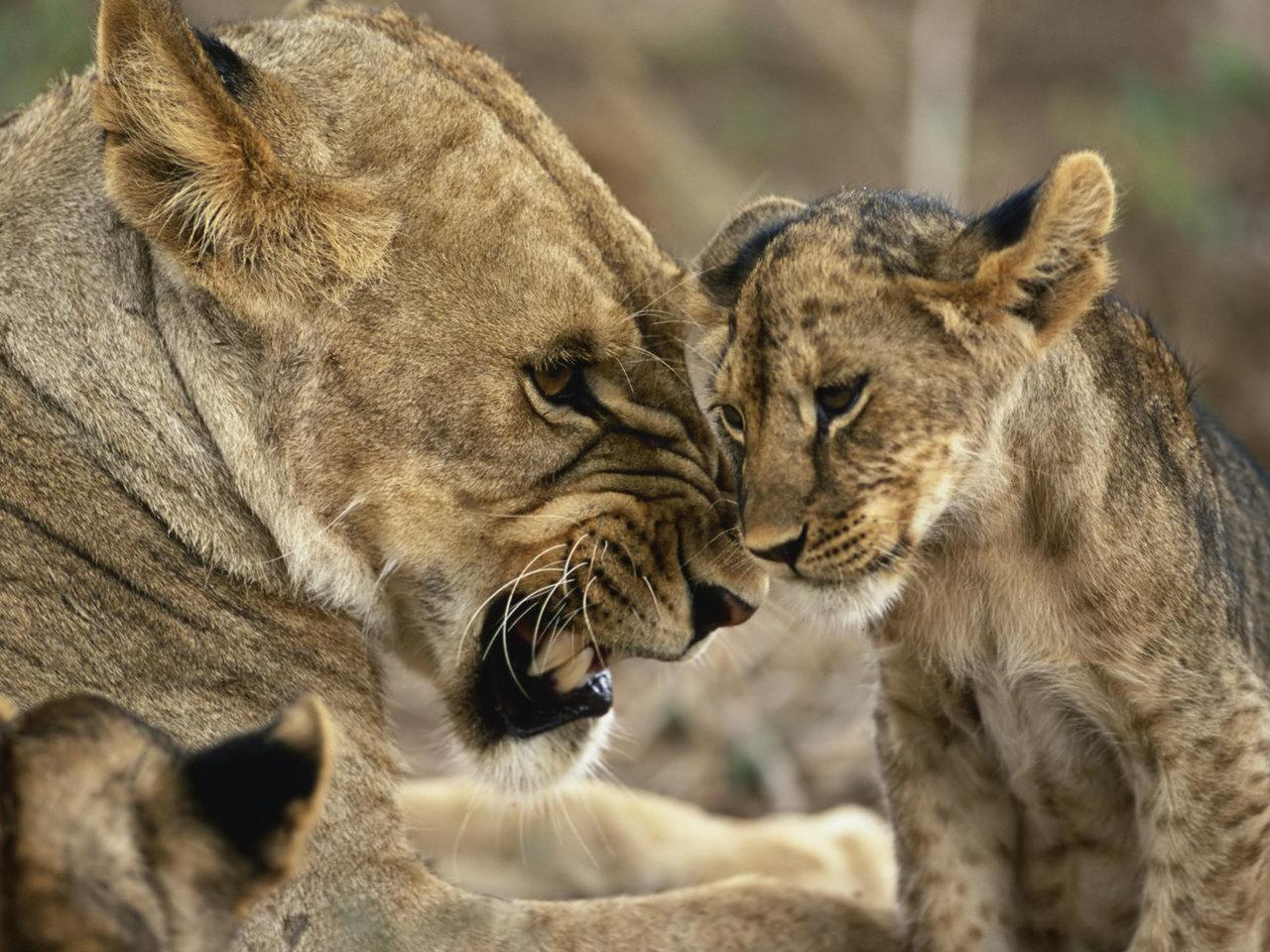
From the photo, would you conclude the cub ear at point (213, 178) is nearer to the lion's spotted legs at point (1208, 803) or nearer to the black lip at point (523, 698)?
the black lip at point (523, 698)

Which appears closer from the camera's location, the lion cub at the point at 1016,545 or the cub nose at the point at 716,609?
the lion cub at the point at 1016,545

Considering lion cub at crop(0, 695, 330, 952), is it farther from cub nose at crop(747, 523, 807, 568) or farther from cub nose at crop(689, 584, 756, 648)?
cub nose at crop(689, 584, 756, 648)

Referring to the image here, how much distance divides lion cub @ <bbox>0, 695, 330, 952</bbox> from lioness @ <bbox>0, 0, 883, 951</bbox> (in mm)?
990

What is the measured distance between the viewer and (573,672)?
143 inches

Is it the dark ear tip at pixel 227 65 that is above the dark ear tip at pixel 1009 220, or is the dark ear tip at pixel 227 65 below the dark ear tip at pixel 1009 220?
below

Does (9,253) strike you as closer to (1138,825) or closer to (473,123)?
(473,123)

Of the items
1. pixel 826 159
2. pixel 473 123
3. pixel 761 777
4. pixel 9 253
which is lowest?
pixel 761 777

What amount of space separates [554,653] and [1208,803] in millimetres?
1214

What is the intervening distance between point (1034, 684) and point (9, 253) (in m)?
2.02

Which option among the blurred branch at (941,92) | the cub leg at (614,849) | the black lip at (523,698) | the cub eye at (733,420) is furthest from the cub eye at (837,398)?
the blurred branch at (941,92)

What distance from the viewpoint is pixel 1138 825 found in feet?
11.8

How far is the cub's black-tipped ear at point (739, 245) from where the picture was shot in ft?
11.3

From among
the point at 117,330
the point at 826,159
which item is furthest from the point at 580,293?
the point at 826,159

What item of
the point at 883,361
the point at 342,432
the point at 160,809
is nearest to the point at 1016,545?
the point at 883,361
